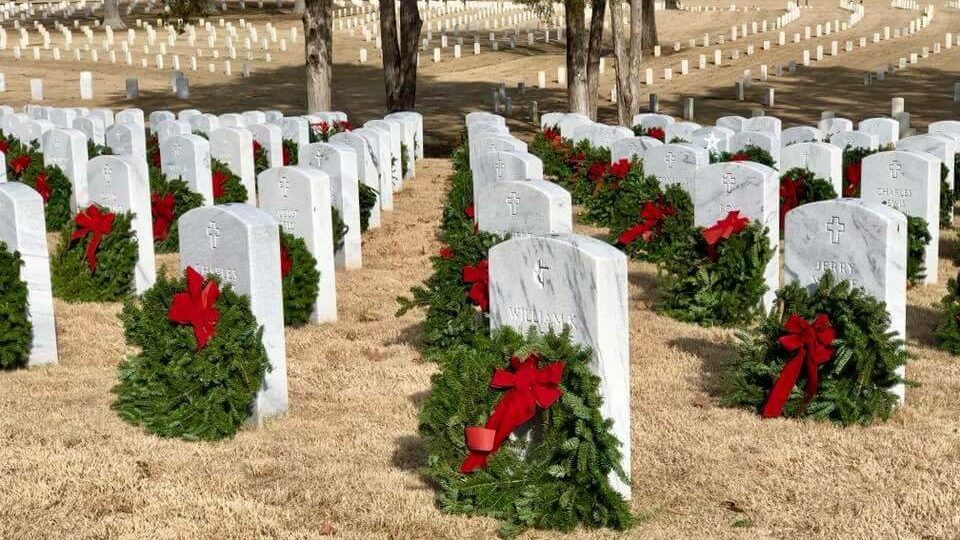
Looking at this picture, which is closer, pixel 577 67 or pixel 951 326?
pixel 951 326

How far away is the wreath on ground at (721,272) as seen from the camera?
414 inches

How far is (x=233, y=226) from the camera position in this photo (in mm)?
8203

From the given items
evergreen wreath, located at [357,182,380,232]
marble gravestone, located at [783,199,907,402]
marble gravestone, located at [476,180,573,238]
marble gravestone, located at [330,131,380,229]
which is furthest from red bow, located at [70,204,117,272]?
marble gravestone, located at [783,199,907,402]

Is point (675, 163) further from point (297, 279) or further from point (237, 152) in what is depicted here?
point (237, 152)

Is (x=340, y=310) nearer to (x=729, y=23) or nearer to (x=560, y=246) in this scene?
(x=560, y=246)

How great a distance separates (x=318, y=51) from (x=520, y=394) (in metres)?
20.6

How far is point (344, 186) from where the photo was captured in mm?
13336

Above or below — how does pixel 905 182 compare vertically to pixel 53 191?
above

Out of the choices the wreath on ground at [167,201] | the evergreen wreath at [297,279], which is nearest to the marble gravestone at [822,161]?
the evergreen wreath at [297,279]

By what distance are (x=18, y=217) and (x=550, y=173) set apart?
10.8 metres

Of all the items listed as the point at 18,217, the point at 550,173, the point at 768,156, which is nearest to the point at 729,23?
the point at 550,173

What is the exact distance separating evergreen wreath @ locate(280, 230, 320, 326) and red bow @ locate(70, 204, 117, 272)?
175 cm

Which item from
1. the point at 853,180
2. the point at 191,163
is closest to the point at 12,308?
the point at 191,163

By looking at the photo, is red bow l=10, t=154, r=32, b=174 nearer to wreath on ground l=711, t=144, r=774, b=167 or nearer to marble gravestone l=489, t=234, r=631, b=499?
wreath on ground l=711, t=144, r=774, b=167
